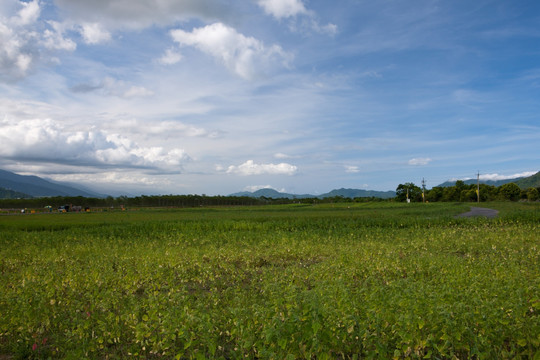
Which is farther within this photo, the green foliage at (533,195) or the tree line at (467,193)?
the tree line at (467,193)

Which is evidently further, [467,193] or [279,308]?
[467,193]

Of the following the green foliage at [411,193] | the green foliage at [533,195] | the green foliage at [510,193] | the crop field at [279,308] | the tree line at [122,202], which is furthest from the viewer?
the green foliage at [411,193]

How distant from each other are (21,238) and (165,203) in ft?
349

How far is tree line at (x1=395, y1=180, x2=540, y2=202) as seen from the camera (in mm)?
126625

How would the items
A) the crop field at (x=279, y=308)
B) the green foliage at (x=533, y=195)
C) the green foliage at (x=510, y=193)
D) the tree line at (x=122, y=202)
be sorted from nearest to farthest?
the crop field at (x=279, y=308)
the tree line at (x=122, y=202)
the green foliage at (x=533, y=195)
the green foliage at (x=510, y=193)

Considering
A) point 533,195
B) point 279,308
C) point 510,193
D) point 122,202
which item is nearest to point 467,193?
point 510,193

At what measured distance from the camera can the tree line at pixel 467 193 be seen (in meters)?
127

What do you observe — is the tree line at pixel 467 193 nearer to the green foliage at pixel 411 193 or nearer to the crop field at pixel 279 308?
the green foliage at pixel 411 193

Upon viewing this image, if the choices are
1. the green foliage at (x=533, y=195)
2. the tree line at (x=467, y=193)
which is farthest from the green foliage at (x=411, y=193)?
the green foliage at (x=533, y=195)

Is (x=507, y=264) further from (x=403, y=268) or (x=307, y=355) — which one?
(x=307, y=355)

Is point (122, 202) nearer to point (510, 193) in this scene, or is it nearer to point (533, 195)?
point (510, 193)

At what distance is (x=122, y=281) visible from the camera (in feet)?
32.7

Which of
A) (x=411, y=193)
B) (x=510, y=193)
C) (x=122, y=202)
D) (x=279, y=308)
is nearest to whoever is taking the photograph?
(x=279, y=308)

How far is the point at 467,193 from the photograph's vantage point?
12825 cm
